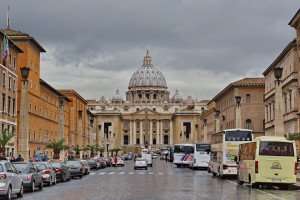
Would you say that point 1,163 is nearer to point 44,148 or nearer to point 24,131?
point 24,131

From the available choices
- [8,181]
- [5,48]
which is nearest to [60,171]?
[8,181]

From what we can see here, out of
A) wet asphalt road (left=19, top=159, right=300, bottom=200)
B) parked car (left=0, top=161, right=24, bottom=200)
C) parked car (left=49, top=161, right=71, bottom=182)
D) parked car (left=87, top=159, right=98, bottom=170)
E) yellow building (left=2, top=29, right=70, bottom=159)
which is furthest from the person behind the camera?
yellow building (left=2, top=29, right=70, bottom=159)

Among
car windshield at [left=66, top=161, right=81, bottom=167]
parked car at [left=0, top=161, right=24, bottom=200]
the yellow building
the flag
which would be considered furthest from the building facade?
parked car at [left=0, top=161, right=24, bottom=200]

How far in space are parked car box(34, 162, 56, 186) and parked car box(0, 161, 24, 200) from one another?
1053 centimetres

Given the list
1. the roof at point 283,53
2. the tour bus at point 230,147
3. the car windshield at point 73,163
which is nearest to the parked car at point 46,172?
the car windshield at point 73,163

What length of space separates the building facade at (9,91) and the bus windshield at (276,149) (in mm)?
37897

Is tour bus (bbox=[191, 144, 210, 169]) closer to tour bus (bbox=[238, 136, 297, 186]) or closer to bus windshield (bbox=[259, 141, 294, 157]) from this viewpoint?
tour bus (bbox=[238, 136, 297, 186])

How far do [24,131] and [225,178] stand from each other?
1704 centimetres

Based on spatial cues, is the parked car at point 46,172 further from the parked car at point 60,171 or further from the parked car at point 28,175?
the parked car at point 28,175

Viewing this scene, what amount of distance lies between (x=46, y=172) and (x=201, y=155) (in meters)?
39.4

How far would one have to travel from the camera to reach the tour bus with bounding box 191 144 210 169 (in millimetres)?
74375

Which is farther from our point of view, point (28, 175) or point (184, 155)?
point (184, 155)

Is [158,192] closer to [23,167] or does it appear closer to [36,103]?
[23,167]

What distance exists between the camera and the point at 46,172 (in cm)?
3797
